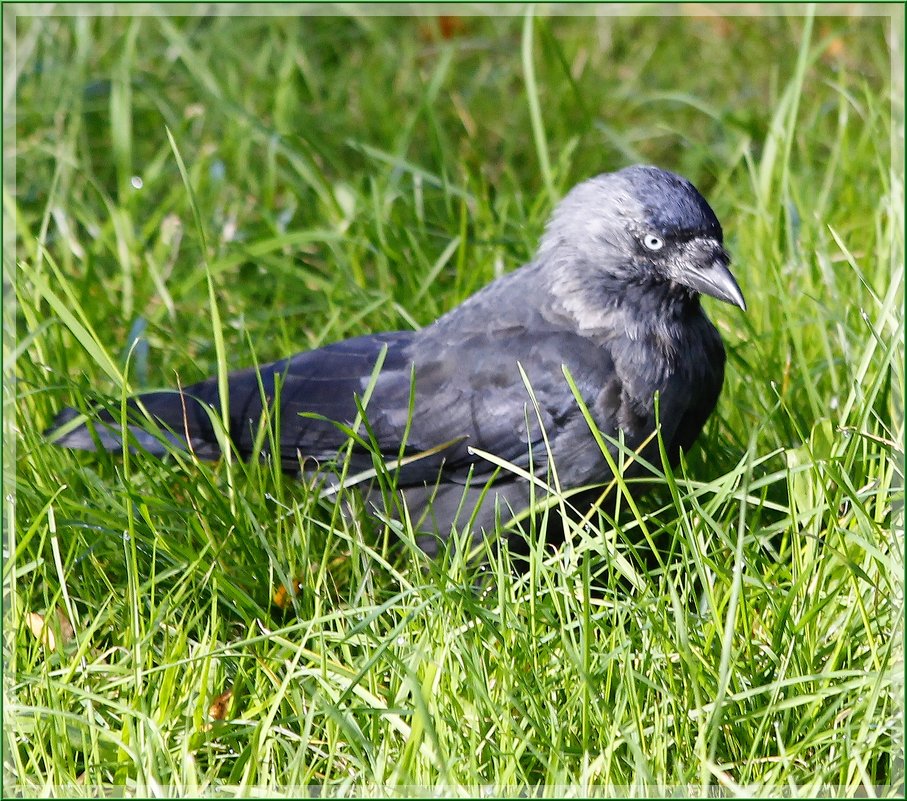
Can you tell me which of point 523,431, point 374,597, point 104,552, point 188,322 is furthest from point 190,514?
point 188,322

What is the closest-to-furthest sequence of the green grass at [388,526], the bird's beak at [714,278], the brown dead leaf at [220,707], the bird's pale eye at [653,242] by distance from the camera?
the green grass at [388,526], the brown dead leaf at [220,707], the bird's beak at [714,278], the bird's pale eye at [653,242]

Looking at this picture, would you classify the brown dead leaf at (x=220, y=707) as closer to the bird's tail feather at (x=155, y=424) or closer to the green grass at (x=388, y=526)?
the green grass at (x=388, y=526)

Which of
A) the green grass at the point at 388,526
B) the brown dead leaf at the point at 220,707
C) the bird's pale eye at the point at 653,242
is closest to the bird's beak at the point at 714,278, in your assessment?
the bird's pale eye at the point at 653,242

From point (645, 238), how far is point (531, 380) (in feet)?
1.90

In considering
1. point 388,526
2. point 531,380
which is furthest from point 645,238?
point 388,526

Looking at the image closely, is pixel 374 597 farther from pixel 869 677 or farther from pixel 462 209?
pixel 462 209

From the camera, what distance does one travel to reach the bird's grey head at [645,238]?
3496 millimetres

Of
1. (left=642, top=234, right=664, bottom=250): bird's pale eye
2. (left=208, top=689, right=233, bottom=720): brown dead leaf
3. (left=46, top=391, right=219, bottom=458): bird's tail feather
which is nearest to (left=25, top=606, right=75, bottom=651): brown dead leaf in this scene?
(left=208, top=689, right=233, bottom=720): brown dead leaf

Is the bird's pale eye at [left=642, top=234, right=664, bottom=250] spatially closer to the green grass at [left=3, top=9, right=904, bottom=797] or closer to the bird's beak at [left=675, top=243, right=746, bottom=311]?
the bird's beak at [left=675, top=243, right=746, bottom=311]

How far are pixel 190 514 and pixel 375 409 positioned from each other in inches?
29.6

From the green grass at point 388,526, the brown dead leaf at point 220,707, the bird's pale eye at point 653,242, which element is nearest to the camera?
the green grass at point 388,526

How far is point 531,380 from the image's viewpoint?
3.56m

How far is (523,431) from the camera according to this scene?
11.7 feet

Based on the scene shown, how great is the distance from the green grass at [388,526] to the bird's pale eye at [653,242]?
578mm
